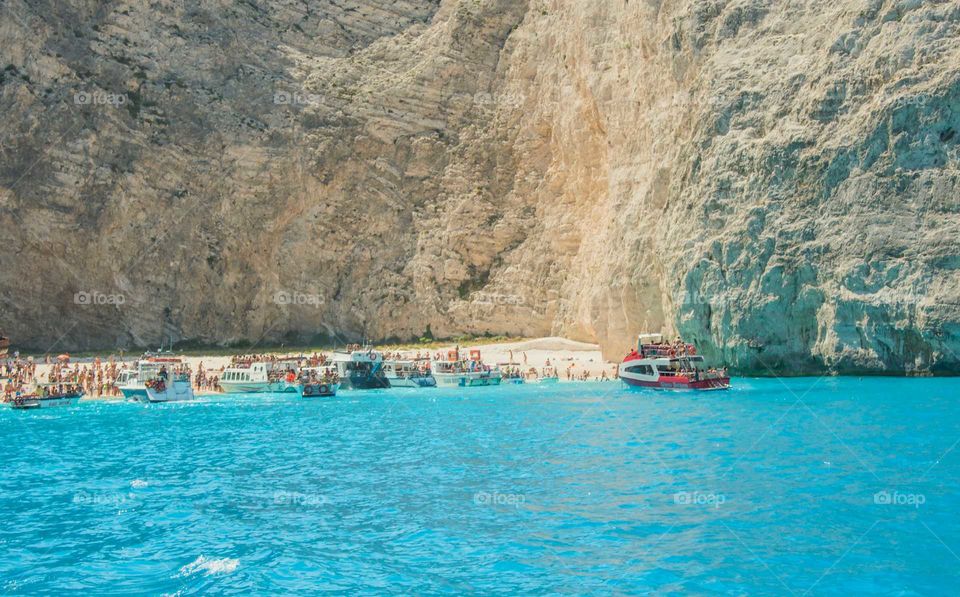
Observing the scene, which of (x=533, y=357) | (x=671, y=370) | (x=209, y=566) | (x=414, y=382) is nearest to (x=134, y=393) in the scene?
(x=414, y=382)

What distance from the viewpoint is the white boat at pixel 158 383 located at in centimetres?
4325

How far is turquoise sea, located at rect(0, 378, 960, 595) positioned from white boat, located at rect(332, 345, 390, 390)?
21.3 meters

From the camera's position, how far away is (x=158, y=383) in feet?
142

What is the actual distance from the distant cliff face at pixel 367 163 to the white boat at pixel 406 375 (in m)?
11.0

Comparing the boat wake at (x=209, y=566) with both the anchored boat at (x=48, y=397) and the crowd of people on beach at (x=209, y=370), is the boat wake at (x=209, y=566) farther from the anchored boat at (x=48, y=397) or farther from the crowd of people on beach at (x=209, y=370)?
the crowd of people on beach at (x=209, y=370)

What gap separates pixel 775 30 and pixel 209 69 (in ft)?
142

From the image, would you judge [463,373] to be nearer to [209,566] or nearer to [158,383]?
[158,383]

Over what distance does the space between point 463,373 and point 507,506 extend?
36.0 m

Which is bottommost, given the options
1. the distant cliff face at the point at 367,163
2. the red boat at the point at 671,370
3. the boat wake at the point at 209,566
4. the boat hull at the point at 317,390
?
the boat wake at the point at 209,566

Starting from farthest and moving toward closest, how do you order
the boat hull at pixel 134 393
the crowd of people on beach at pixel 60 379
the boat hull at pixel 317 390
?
the boat hull at pixel 317 390, the boat hull at pixel 134 393, the crowd of people on beach at pixel 60 379

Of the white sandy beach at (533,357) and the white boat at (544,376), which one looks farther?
the white sandy beach at (533,357)

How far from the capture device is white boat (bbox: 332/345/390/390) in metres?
51.3

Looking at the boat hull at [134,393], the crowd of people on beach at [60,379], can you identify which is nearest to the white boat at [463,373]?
the boat hull at [134,393]

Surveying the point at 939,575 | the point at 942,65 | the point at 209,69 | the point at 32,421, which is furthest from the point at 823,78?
the point at 209,69
